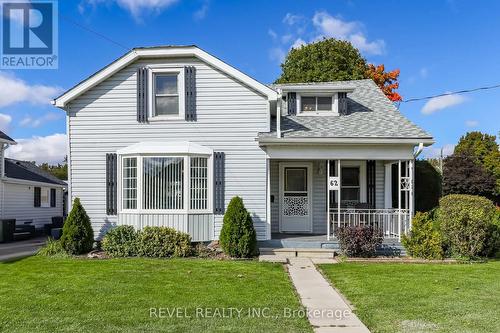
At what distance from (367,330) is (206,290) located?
3.02 m

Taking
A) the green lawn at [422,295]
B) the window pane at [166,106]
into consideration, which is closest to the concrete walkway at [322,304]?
the green lawn at [422,295]

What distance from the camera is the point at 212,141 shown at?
1230 centimetres

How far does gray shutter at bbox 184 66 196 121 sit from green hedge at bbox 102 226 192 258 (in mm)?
3485

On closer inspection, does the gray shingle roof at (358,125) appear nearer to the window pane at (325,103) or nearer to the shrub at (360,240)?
the window pane at (325,103)

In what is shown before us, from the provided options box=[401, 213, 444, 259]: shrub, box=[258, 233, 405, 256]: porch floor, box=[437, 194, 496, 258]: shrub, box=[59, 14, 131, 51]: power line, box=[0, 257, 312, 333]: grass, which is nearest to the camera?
box=[0, 257, 312, 333]: grass

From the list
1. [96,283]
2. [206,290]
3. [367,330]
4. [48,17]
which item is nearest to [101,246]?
[96,283]

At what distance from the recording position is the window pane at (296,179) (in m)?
13.7

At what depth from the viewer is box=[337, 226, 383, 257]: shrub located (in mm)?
10898

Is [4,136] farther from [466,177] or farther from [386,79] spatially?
[466,177]

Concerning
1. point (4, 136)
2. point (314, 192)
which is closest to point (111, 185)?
point (314, 192)

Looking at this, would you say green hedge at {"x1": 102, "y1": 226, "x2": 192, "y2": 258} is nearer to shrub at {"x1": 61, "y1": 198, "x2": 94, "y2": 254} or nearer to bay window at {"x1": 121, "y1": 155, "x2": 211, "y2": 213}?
shrub at {"x1": 61, "y1": 198, "x2": 94, "y2": 254}

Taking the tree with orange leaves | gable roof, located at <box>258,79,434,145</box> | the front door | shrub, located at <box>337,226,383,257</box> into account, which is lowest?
shrub, located at <box>337,226,383,257</box>

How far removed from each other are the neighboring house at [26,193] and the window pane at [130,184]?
10.3 meters

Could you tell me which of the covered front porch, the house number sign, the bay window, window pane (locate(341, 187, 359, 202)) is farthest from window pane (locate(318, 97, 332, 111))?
the bay window
